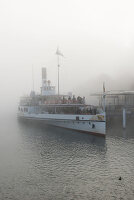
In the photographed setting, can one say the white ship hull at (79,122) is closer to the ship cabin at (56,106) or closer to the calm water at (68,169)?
the ship cabin at (56,106)

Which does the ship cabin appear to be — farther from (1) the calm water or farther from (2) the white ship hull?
(1) the calm water

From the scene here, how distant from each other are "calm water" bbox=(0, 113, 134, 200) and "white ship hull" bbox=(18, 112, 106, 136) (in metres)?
3.57

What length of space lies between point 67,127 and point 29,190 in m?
30.6

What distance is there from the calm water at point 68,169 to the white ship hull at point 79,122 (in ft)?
11.7

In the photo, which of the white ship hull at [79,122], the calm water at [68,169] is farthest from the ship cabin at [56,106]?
the calm water at [68,169]

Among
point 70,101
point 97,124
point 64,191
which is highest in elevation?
point 70,101

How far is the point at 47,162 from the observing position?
27781mm

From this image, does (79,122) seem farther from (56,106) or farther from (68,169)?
(68,169)

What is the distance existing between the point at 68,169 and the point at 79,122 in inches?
869

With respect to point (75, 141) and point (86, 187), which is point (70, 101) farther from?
point (86, 187)

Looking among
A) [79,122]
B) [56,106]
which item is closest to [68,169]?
[79,122]

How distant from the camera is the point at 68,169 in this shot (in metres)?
25.0

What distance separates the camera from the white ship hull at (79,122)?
4179cm

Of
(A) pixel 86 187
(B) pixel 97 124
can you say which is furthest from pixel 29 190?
(B) pixel 97 124
